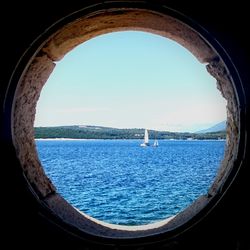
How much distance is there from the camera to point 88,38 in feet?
13.6

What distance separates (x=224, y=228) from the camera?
3021 mm

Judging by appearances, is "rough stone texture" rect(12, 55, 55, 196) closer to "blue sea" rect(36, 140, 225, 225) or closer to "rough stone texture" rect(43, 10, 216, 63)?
"rough stone texture" rect(43, 10, 216, 63)

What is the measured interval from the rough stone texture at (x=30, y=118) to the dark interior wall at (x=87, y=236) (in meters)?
0.33

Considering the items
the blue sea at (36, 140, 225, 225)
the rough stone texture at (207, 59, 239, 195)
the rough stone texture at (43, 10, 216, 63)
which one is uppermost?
the rough stone texture at (43, 10, 216, 63)

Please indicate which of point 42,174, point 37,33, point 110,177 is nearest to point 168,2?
point 37,33

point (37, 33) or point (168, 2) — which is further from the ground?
point (168, 2)

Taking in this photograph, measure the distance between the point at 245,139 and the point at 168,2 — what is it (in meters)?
1.24

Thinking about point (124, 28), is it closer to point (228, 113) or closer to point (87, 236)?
point (228, 113)

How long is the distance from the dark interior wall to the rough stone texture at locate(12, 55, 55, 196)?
326 millimetres

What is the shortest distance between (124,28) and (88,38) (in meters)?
0.41

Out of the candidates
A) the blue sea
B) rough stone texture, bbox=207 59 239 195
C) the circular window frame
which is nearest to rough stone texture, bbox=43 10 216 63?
the circular window frame

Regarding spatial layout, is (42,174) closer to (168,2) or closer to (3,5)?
(3,5)

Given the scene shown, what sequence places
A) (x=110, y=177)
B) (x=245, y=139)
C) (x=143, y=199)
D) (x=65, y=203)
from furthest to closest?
1. (x=110, y=177)
2. (x=143, y=199)
3. (x=65, y=203)
4. (x=245, y=139)

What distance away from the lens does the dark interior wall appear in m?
3.01
